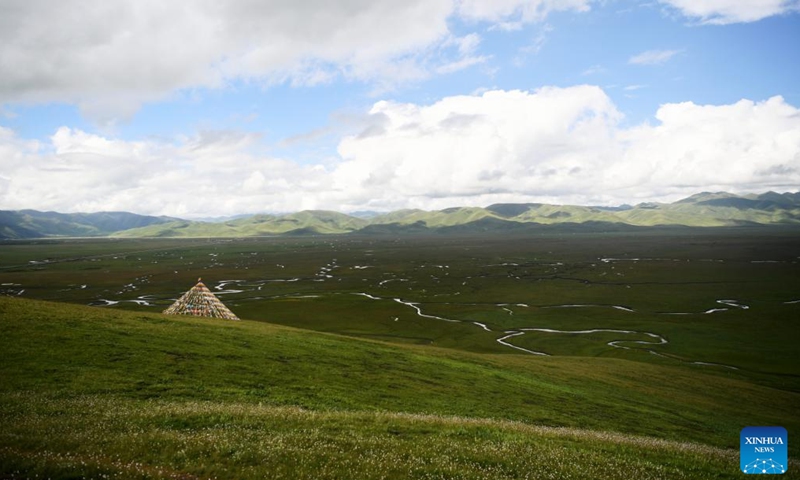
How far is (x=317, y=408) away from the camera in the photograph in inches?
1004

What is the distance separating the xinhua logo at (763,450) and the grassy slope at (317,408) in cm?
81

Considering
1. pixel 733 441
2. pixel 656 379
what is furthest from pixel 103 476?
pixel 656 379

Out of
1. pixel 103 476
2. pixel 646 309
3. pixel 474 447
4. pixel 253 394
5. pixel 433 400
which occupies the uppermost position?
pixel 103 476

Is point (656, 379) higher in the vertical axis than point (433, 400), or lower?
lower

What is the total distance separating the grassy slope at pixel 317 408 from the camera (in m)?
13.6

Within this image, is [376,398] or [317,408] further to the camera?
[376,398]

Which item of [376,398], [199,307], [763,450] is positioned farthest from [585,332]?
[763,450]

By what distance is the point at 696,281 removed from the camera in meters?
162

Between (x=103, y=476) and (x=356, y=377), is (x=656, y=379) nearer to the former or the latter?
(x=356, y=377)

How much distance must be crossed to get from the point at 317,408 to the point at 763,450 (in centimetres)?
2245

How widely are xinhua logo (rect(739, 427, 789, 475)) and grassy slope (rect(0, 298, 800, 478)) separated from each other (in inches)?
32.0

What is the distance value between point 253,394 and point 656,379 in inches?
2118

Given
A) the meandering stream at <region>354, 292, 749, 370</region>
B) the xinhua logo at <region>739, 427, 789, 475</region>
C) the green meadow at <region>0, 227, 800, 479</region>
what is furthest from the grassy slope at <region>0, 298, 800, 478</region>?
the meandering stream at <region>354, 292, 749, 370</region>

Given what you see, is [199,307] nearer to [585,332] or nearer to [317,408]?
[317,408]
